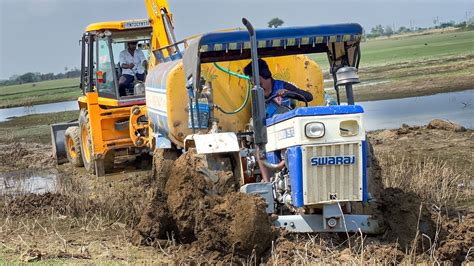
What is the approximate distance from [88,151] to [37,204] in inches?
183

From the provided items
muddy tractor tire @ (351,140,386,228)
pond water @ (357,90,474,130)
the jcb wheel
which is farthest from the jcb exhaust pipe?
pond water @ (357,90,474,130)

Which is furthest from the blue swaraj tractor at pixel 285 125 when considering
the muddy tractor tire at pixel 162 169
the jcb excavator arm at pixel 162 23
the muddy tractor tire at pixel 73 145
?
the muddy tractor tire at pixel 73 145

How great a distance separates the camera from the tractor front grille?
7.08 meters

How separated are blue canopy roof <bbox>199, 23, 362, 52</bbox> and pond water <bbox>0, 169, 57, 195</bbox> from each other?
5.53 meters

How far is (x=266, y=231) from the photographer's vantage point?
715 centimetres

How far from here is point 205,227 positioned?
7543 millimetres

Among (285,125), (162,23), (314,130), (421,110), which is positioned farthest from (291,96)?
(421,110)

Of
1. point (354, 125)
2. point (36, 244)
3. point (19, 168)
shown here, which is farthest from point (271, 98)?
point (19, 168)

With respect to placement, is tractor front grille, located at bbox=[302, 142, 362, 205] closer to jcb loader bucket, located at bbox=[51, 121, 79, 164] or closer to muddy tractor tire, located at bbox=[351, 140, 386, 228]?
muddy tractor tire, located at bbox=[351, 140, 386, 228]

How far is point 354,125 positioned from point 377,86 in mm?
24401

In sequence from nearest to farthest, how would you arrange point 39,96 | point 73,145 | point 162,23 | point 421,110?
point 162,23, point 73,145, point 421,110, point 39,96

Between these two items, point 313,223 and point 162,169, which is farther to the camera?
point 162,169

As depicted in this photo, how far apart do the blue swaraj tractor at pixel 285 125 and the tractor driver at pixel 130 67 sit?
4433mm

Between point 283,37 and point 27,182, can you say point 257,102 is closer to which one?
point 283,37
